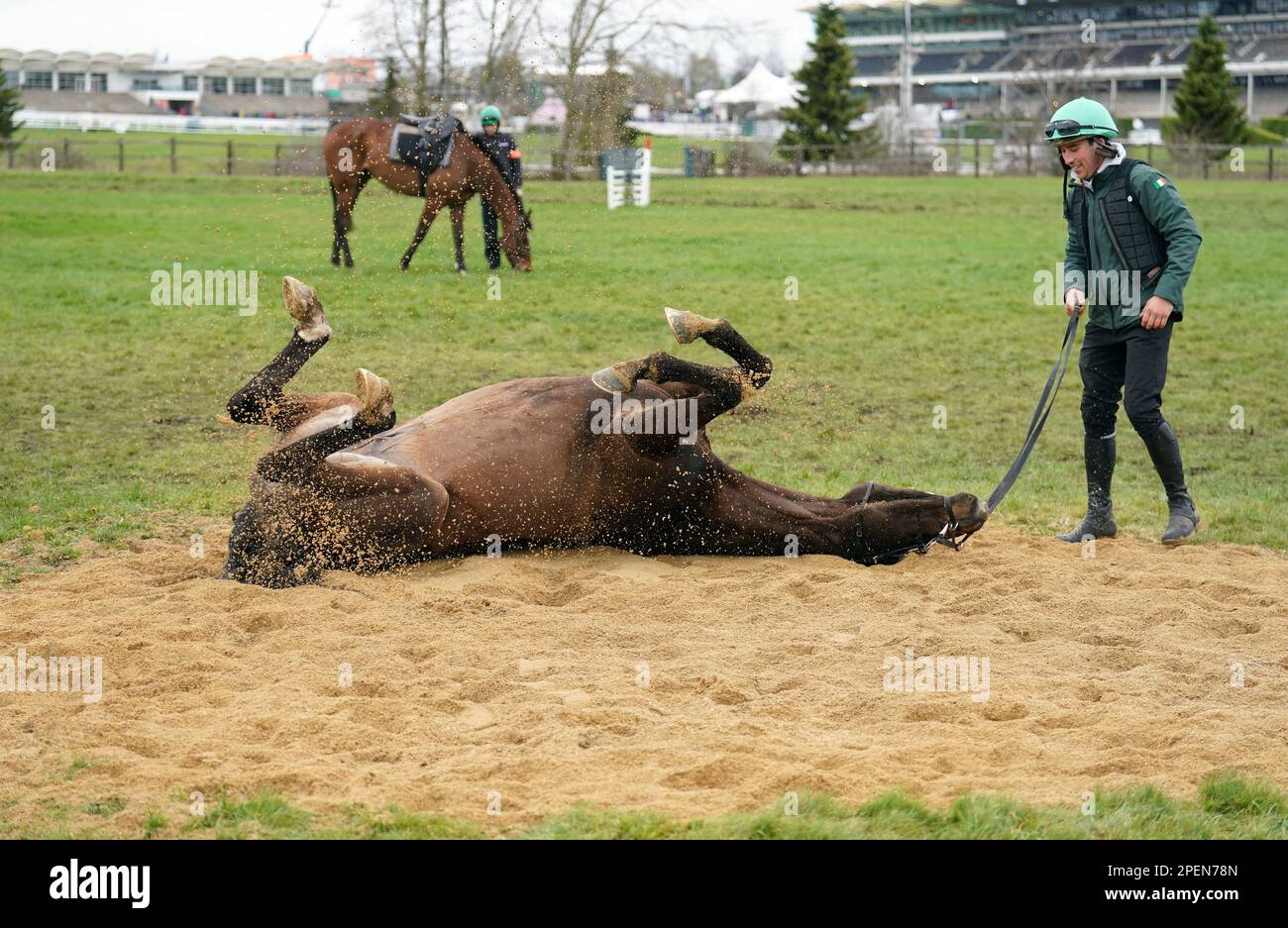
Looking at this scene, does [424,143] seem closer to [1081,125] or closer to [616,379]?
[1081,125]

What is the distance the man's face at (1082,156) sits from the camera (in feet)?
21.4

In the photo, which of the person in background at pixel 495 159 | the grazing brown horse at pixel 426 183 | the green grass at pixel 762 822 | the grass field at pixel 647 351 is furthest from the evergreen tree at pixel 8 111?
the green grass at pixel 762 822

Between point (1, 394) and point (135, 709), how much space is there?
6347mm

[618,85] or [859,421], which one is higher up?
[618,85]

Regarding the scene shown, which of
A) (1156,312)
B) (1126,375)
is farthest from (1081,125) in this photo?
(1126,375)

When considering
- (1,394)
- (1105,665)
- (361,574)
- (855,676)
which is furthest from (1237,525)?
(1,394)

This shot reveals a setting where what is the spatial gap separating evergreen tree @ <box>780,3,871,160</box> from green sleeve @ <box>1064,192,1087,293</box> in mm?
40621

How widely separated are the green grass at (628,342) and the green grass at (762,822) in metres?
2.82

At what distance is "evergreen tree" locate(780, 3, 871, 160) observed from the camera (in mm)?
46625

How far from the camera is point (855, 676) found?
180 inches

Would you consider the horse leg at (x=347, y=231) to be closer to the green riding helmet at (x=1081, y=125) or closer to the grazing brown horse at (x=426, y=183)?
the grazing brown horse at (x=426, y=183)

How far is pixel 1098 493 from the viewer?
674 centimetres

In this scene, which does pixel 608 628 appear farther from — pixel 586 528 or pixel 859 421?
pixel 859 421

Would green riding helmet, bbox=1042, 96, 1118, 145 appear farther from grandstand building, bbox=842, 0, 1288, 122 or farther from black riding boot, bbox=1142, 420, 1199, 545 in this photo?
grandstand building, bbox=842, 0, 1288, 122
